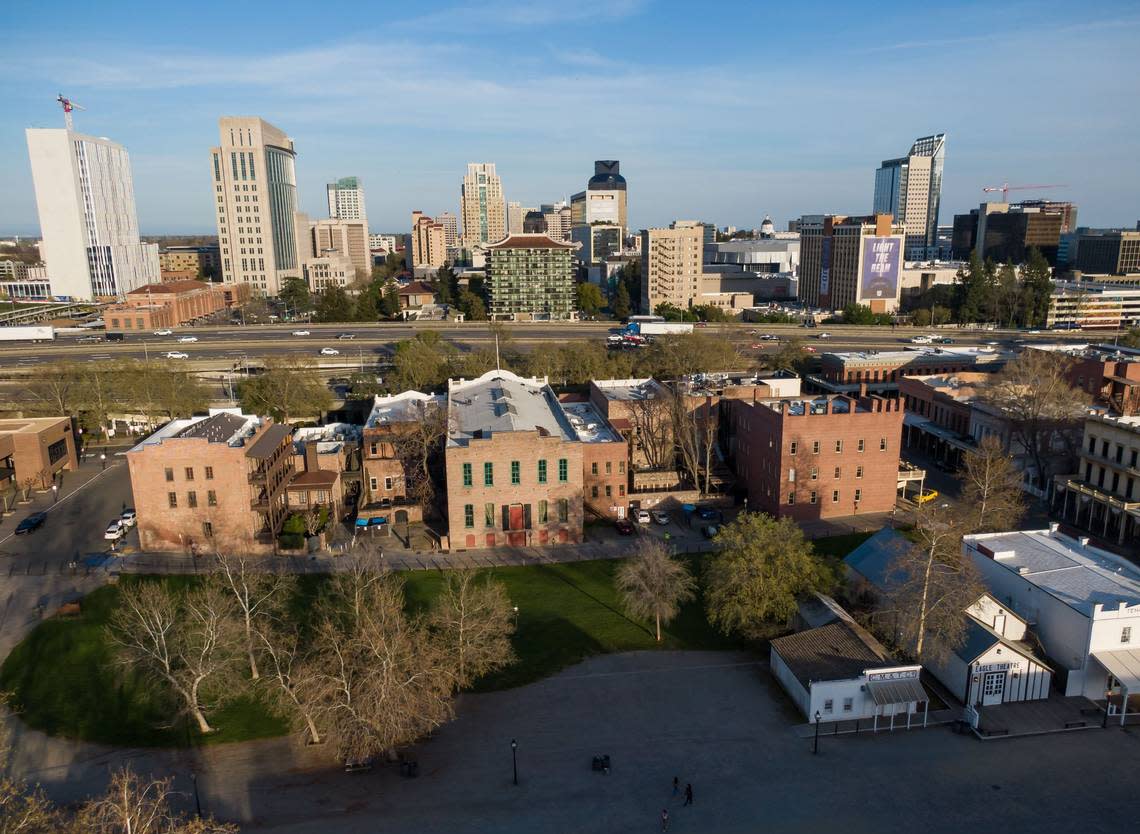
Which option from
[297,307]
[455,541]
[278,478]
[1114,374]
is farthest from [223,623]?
[297,307]

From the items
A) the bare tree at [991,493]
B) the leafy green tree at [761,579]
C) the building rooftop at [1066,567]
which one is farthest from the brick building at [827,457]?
the leafy green tree at [761,579]

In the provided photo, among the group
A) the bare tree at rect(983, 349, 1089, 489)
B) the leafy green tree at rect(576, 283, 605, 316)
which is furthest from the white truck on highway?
the bare tree at rect(983, 349, 1089, 489)

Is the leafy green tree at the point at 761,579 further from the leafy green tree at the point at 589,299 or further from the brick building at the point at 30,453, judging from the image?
the leafy green tree at the point at 589,299

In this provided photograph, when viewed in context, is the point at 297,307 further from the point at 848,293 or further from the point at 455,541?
the point at 455,541

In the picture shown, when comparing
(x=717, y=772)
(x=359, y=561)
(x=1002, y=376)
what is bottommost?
(x=717, y=772)

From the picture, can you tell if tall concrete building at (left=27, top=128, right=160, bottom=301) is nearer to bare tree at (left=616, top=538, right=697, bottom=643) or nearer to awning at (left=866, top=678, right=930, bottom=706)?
bare tree at (left=616, top=538, right=697, bottom=643)

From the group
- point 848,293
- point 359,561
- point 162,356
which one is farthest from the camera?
point 848,293
